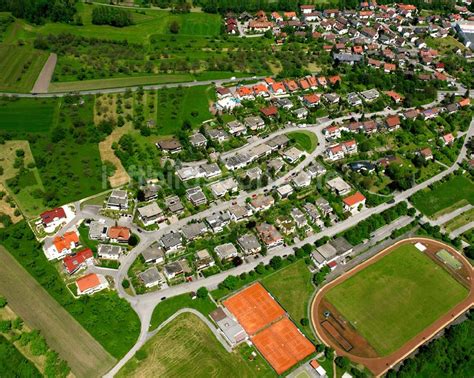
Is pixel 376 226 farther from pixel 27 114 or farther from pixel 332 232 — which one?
pixel 27 114

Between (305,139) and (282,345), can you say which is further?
(305,139)

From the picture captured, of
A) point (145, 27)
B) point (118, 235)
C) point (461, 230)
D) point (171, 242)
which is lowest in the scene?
point (461, 230)

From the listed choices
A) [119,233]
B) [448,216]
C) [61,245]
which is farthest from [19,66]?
[448,216]

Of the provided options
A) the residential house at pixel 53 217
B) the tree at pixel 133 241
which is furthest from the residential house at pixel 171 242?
the residential house at pixel 53 217

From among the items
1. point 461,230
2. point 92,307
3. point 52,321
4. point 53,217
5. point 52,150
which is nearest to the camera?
point 52,321

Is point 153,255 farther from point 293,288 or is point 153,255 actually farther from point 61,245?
point 293,288

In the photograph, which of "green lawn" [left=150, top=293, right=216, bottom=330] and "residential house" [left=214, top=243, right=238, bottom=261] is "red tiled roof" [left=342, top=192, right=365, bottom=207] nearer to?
"residential house" [left=214, top=243, right=238, bottom=261]

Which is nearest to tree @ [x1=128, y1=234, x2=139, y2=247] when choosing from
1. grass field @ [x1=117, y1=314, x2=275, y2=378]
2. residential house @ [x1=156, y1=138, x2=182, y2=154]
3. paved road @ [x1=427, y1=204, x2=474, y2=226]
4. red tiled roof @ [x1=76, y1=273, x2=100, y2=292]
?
red tiled roof @ [x1=76, y1=273, x2=100, y2=292]

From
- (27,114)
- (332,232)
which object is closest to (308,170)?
(332,232)
